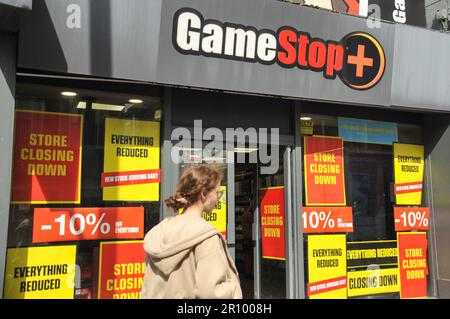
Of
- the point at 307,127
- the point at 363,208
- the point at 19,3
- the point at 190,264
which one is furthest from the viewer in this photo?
the point at 363,208

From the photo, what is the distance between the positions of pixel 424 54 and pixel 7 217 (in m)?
5.34

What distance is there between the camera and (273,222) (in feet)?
19.1

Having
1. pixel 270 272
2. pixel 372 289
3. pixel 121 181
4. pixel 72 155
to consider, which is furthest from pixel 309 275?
pixel 72 155

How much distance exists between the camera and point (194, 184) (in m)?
2.39

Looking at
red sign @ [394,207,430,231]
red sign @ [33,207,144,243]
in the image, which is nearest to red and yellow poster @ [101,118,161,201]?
red sign @ [33,207,144,243]

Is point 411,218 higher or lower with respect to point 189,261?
higher

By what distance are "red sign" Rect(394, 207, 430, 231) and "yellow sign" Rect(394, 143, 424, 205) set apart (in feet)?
0.33

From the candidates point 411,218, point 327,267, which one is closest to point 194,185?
point 327,267

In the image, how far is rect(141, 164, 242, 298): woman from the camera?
7.00 feet

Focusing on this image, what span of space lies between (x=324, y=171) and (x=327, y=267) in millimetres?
1221

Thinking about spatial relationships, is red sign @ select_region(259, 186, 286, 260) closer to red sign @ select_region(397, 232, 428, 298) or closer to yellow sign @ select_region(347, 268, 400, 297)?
yellow sign @ select_region(347, 268, 400, 297)

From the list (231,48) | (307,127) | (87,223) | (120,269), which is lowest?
(120,269)

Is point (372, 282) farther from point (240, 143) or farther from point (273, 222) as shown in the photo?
point (240, 143)

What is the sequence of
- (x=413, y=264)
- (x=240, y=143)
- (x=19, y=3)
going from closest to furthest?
1. (x=19, y=3)
2. (x=240, y=143)
3. (x=413, y=264)
